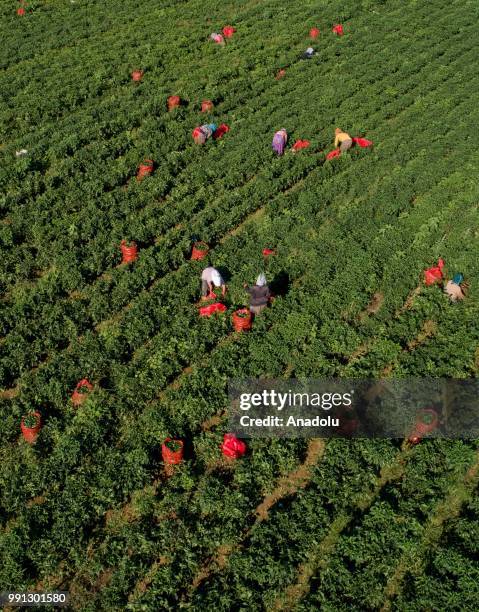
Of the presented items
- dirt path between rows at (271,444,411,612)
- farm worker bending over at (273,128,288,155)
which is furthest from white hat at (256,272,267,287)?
farm worker bending over at (273,128,288,155)

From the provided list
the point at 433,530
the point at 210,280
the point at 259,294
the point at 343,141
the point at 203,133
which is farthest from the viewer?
the point at 343,141

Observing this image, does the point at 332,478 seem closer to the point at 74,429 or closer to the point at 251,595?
the point at 251,595

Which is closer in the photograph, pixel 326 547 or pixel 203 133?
pixel 326 547

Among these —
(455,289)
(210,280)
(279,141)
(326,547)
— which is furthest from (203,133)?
(326,547)

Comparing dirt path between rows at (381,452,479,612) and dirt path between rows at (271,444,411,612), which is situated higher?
dirt path between rows at (271,444,411,612)

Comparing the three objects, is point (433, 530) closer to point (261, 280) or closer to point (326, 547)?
point (326, 547)

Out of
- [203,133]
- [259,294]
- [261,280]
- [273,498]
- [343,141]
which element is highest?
[203,133]
